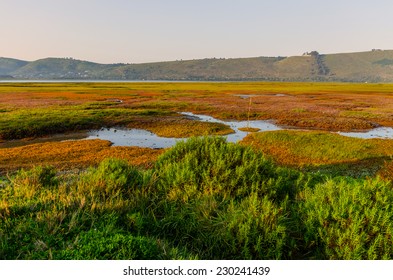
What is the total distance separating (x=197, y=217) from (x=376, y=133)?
121 ft

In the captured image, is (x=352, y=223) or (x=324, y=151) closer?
(x=352, y=223)

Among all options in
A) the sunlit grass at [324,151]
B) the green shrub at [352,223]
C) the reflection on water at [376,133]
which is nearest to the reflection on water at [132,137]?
the sunlit grass at [324,151]

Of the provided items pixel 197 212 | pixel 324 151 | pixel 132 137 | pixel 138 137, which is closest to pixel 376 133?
pixel 324 151

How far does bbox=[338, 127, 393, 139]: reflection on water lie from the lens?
114 ft

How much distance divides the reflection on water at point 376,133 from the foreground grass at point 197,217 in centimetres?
2987

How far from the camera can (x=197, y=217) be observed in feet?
24.2

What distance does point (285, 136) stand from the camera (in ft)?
102

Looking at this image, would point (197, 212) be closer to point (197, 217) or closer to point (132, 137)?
point (197, 217)

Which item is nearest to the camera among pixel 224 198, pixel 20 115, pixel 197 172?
pixel 224 198

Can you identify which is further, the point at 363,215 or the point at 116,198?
the point at 116,198

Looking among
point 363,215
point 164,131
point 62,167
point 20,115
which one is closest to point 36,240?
point 363,215

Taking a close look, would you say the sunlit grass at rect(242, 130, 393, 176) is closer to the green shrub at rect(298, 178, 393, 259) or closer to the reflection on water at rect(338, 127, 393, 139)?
the reflection on water at rect(338, 127, 393, 139)
